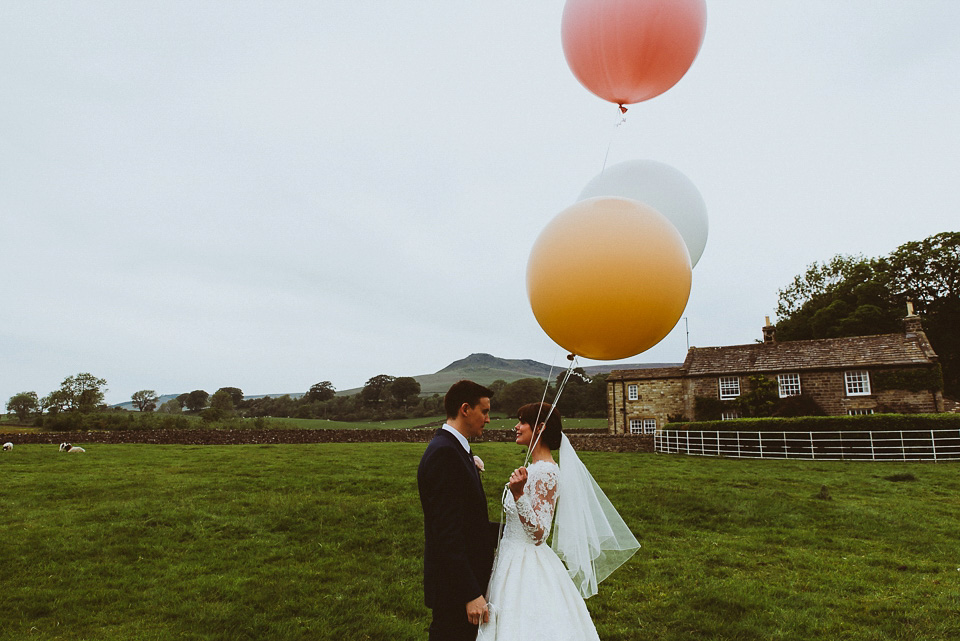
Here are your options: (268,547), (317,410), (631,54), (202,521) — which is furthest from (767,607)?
(317,410)

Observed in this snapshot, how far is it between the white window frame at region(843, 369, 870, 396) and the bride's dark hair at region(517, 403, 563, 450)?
28107 millimetres

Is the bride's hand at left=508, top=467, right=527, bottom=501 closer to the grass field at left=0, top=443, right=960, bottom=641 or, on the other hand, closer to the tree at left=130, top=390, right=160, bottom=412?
the grass field at left=0, top=443, right=960, bottom=641

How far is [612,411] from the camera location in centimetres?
3194

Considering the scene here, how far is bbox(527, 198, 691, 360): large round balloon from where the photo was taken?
10.3ft

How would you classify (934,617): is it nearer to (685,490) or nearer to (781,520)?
(781,520)

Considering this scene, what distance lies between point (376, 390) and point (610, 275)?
7564 cm

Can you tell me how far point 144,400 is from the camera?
195ft

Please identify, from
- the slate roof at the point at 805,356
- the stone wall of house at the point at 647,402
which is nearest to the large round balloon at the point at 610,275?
the slate roof at the point at 805,356

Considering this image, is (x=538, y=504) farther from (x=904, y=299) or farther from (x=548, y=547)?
(x=904, y=299)

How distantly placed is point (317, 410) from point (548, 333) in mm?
67697

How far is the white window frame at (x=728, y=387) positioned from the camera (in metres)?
28.1

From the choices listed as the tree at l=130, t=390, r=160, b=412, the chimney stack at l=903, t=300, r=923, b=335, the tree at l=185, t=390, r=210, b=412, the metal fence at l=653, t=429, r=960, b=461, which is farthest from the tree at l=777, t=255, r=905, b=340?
the tree at l=185, t=390, r=210, b=412

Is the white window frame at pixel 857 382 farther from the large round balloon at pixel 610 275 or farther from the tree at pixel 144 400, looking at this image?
the tree at pixel 144 400

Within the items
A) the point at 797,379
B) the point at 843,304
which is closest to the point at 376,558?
the point at 797,379
